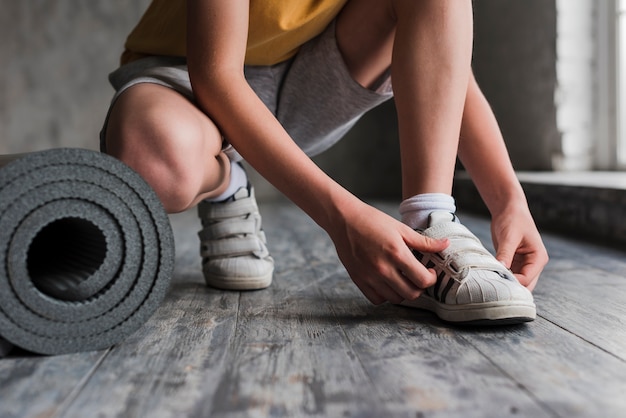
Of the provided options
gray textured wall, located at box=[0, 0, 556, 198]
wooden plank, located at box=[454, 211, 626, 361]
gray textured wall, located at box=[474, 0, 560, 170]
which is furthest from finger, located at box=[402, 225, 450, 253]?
gray textured wall, located at box=[0, 0, 556, 198]

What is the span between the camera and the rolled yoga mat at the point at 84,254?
0.75 meters

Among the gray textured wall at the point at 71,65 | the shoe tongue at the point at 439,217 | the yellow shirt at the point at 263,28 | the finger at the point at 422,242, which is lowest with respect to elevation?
the finger at the point at 422,242

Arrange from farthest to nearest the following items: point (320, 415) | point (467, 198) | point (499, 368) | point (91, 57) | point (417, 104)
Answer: point (91, 57), point (467, 198), point (417, 104), point (499, 368), point (320, 415)

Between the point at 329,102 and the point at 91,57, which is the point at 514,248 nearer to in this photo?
the point at 329,102

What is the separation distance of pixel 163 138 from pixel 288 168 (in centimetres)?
20

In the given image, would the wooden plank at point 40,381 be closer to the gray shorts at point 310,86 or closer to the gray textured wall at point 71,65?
the gray shorts at point 310,86

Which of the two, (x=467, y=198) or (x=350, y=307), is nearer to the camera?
(x=350, y=307)

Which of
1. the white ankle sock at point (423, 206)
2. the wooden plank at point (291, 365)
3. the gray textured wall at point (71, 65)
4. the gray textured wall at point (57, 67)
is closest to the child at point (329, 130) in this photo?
A: the white ankle sock at point (423, 206)

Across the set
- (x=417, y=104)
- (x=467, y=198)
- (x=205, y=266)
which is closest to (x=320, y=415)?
(x=417, y=104)

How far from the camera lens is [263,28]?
1134 millimetres

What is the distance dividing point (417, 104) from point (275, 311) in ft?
1.31

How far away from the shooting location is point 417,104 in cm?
103

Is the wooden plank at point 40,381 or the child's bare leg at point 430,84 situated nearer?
the wooden plank at point 40,381

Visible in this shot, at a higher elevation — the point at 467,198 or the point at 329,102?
the point at 329,102
